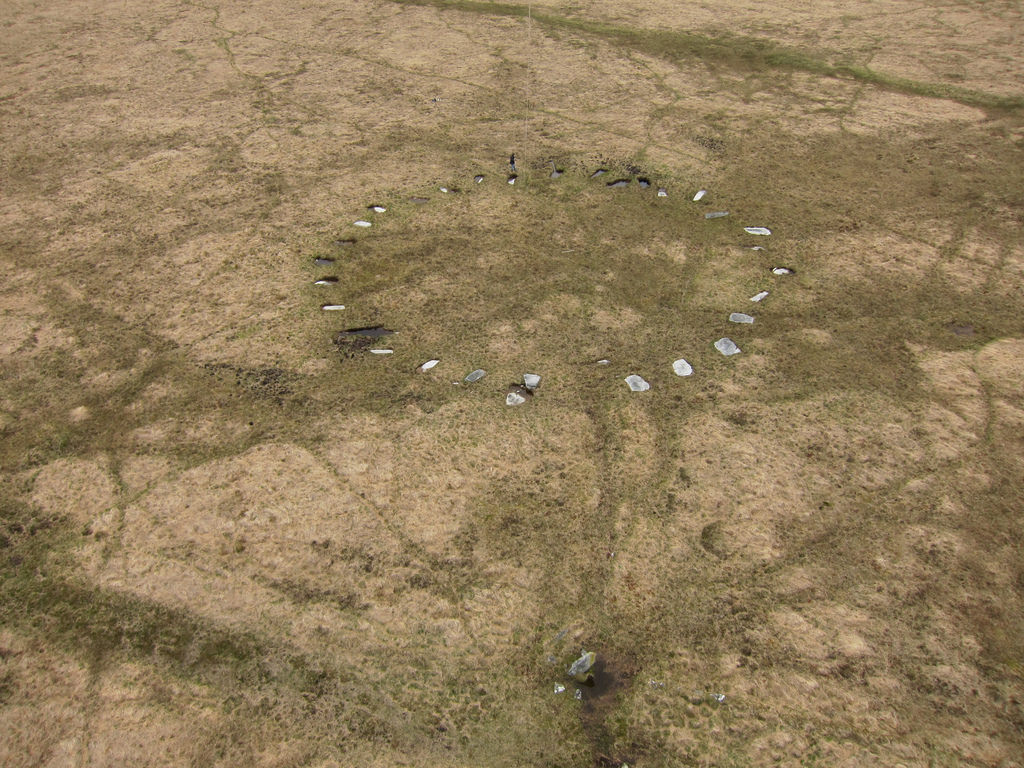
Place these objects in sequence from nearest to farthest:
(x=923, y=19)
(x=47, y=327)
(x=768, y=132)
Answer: (x=47, y=327) < (x=768, y=132) < (x=923, y=19)

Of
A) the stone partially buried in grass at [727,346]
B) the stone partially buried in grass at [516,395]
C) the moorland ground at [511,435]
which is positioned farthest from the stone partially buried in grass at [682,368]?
the stone partially buried in grass at [516,395]

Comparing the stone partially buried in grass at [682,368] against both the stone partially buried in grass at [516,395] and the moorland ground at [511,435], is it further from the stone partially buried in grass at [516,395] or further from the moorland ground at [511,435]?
the stone partially buried in grass at [516,395]

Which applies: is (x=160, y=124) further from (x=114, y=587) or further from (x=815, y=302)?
(x=815, y=302)

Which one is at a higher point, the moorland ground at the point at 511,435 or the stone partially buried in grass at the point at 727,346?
the stone partially buried in grass at the point at 727,346

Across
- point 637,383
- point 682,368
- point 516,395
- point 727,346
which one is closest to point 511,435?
point 516,395

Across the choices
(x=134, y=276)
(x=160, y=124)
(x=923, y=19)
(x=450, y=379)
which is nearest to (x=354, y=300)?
(x=450, y=379)

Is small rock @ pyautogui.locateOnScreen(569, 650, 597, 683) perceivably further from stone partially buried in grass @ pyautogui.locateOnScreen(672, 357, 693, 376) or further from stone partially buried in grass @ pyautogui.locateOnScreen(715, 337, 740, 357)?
stone partially buried in grass @ pyautogui.locateOnScreen(715, 337, 740, 357)
